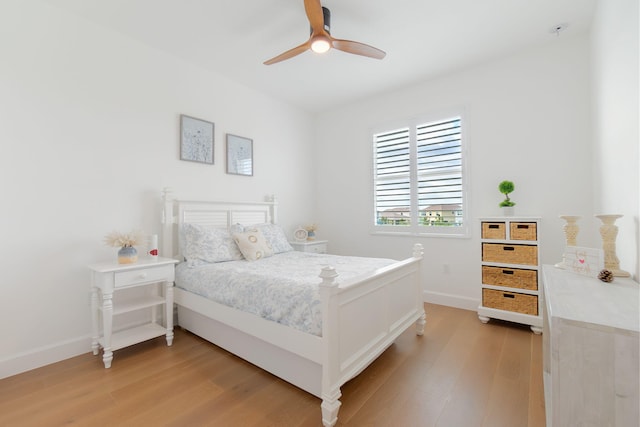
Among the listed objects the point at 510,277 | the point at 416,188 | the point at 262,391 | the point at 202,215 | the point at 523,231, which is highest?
the point at 416,188

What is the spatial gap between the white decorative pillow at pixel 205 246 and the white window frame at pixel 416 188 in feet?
6.79

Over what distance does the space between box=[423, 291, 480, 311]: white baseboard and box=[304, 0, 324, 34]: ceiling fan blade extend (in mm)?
3105

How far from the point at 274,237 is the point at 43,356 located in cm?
213

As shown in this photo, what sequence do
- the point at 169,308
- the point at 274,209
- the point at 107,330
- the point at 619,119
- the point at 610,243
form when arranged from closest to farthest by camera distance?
the point at 610,243 → the point at 619,119 → the point at 107,330 → the point at 169,308 → the point at 274,209

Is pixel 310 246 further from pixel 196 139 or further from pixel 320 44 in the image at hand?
pixel 320 44

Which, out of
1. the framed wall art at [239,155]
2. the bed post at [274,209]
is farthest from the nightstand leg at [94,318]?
the bed post at [274,209]

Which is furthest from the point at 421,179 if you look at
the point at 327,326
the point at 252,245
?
the point at 327,326

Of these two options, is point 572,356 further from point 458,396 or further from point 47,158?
point 47,158

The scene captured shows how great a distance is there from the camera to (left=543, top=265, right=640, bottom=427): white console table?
0.80 m

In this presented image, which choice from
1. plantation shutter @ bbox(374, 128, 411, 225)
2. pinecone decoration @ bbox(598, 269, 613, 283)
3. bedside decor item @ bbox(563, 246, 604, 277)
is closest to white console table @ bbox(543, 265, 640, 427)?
pinecone decoration @ bbox(598, 269, 613, 283)

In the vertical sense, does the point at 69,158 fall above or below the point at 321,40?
below

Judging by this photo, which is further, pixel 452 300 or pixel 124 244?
pixel 452 300

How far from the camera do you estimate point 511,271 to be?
2777 mm

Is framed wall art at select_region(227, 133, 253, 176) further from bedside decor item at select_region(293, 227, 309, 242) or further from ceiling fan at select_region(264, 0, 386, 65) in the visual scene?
ceiling fan at select_region(264, 0, 386, 65)
